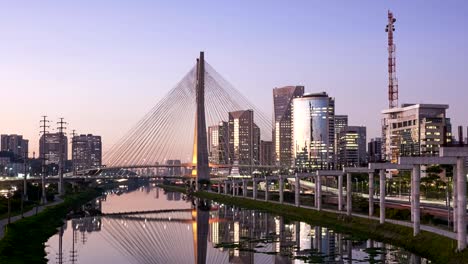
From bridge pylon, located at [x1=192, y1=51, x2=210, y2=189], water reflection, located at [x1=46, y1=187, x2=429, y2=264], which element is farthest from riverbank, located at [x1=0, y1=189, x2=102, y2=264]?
bridge pylon, located at [x1=192, y1=51, x2=210, y2=189]

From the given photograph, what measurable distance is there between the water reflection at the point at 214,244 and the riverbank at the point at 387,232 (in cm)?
104

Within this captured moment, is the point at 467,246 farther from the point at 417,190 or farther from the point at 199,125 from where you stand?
the point at 199,125

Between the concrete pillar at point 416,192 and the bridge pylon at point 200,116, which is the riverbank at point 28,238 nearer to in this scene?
the concrete pillar at point 416,192

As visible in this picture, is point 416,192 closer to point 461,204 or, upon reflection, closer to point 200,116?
point 461,204

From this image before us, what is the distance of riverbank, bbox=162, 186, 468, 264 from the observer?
133 feet

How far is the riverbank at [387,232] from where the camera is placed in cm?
4044

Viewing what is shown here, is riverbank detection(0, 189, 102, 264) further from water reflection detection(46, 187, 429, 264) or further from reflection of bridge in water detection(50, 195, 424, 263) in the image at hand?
reflection of bridge in water detection(50, 195, 424, 263)

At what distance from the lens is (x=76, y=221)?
8531cm

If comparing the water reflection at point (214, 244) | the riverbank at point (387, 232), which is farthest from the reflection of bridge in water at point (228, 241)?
the riverbank at point (387, 232)

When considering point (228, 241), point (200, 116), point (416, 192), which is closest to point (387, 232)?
point (416, 192)

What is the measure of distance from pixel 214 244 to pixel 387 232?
1627 centimetres

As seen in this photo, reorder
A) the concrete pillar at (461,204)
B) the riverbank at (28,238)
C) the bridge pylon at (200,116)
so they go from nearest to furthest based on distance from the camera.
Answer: the concrete pillar at (461,204)
the riverbank at (28,238)
the bridge pylon at (200,116)

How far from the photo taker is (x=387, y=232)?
54406 millimetres

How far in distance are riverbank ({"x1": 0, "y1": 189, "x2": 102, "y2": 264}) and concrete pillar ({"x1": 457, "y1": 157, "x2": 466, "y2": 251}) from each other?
28.4 meters
